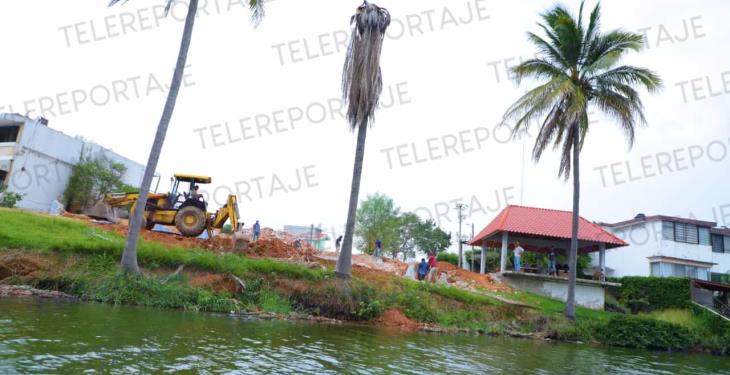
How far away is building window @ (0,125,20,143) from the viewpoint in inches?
1474

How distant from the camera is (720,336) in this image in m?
23.6

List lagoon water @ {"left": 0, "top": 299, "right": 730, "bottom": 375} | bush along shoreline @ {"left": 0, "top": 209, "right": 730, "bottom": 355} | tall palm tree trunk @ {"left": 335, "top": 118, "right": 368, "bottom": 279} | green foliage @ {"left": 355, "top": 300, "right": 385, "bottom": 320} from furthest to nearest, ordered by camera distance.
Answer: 1. tall palm tree trunk @ {"left": 335, "top": 118, "right": 368, "bottom": 279}
2. green foliage @ {"left": 355, "top": 300, "right": 385, "bottom": 320}
3. bush along shoreline @ {"left": 0, "top": 209, "right": 730, "bottom": 355}
4. lagoon water @ {"left": 0, "top": 299, "right": 730, "bottom": 375}

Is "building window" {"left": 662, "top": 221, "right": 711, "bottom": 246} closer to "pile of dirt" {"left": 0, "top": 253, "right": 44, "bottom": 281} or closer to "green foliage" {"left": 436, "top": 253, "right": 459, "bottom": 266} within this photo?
"green foliage" {"left": 436, "top": 253, "right": 459, "bottom": 266}

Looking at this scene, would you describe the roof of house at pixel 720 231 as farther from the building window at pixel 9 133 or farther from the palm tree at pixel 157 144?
the building window at pixel 9 133

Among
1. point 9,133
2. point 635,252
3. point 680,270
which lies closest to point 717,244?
point 680,270

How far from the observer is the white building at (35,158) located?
1395 inches

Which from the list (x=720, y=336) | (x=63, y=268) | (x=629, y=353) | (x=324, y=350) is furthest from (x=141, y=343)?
(x=720, y=336)

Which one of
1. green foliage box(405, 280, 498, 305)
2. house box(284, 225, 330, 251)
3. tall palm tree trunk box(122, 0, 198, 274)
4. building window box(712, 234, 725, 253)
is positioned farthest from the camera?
house box(284, 225, 330, 251)

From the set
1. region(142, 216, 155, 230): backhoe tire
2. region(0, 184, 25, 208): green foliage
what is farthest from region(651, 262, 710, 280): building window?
region(0, 184, 25, 208): green foliage

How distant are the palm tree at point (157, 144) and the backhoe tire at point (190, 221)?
19.2 ft

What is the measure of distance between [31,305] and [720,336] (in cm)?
2767

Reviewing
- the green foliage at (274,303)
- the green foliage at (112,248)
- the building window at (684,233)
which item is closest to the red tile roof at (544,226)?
the building window at (684,233)

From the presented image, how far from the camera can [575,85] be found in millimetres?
25047

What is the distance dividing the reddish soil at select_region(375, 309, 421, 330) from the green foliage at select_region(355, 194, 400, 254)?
3980 centimetres
